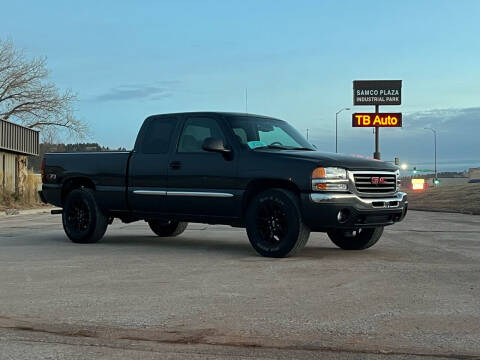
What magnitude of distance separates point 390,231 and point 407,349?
34.8ft

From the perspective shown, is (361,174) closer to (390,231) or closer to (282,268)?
(282,268)

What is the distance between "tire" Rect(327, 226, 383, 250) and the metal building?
23.1 meters

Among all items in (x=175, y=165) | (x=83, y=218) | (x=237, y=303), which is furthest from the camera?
(x=83, y=218)

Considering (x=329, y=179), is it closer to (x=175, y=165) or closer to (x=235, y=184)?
(x=235, y=184)

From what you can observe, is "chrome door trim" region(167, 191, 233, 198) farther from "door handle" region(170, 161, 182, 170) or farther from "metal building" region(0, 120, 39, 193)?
"metal building" region(0, 120, 39, 193)

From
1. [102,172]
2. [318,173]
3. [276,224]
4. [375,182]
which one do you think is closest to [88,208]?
[102,172]

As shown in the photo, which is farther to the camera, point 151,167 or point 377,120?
point 377,120

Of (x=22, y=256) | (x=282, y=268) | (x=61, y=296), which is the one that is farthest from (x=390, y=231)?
(x=61, y=296)

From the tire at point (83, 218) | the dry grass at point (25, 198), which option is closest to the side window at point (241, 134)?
the tire at point (83, 218)

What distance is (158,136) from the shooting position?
10.8 metres

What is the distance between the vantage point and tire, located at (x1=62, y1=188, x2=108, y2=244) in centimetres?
1133

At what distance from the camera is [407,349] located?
14.4 ft

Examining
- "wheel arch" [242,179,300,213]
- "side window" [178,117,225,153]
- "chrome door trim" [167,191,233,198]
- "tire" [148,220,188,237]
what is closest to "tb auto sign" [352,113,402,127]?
"tire" [148,220,188,237]

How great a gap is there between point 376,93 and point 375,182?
49.0 meters
